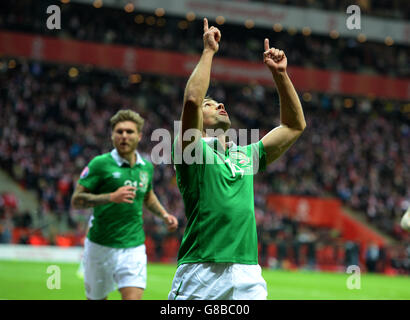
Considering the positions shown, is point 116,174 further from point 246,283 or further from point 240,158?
point 246,283

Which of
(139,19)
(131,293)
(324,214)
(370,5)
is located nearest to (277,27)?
(370,5)

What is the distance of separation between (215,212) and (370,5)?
4256cm

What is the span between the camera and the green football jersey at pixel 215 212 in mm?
4422

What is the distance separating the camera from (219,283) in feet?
14.3

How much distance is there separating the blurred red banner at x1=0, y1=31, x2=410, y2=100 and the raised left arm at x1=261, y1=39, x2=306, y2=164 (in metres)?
30.5

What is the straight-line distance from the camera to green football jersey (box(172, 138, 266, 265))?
4.42 m

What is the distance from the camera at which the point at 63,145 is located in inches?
1083

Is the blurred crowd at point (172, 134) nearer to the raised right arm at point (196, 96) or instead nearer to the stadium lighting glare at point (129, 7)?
the stadium lighting glare at point (129, 7)

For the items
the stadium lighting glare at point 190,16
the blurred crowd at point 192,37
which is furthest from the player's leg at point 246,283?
the stadium lighting glare at point 190,16

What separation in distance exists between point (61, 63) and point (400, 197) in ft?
64.1

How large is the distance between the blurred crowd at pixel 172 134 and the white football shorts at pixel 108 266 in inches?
559

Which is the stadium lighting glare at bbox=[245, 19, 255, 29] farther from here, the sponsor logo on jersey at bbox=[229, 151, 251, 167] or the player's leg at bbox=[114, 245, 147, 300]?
the sponsor logo on jersey at bbox=[229, 151, 251, 167]

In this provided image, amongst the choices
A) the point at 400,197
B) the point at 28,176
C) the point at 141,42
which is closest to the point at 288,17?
the point at 141,42
